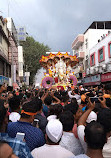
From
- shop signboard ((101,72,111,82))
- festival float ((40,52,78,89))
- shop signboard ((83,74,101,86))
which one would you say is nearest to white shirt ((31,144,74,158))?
shop signboard ((101,72,111,82))

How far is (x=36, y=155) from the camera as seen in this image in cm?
210

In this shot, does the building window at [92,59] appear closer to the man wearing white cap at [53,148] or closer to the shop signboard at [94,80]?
the shop signboard at [94,80]

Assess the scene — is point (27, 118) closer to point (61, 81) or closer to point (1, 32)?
point (1, 32)

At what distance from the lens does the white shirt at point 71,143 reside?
8.00 ft

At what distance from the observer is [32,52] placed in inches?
1436

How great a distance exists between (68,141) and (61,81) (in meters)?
20.1

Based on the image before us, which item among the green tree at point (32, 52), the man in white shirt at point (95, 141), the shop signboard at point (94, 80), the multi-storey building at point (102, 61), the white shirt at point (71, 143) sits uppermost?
the green tree at point (32, 52)

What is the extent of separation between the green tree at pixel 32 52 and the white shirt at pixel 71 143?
34144 mm

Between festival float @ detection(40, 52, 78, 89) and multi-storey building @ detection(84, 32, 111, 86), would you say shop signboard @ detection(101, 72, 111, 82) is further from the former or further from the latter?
festival float @ detection(40, 52, 78, 89)

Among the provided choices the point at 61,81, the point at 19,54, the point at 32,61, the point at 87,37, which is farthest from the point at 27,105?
the point at 32,61

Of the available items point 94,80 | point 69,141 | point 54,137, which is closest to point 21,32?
point 94,80

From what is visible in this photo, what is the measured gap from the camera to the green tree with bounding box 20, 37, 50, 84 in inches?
1437

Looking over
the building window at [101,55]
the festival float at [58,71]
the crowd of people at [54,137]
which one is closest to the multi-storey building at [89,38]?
the building window at [101,55]

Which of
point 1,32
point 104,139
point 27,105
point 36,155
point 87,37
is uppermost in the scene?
point 87,37
